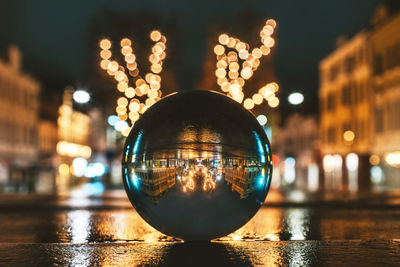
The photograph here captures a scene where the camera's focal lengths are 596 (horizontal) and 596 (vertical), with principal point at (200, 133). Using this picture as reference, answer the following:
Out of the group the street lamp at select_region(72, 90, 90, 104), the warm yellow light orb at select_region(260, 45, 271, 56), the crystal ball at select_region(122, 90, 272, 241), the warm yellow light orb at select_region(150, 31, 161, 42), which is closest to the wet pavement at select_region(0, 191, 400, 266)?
the crystal ball at select_region(122, 90, 272, 241)

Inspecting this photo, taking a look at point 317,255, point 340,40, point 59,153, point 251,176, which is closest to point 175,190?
point 251,176

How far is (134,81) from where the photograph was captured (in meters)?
31.3

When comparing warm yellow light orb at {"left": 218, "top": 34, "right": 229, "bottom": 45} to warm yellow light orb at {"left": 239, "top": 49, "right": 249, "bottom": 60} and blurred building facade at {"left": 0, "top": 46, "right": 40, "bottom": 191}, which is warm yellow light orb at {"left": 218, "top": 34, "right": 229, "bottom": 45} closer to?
warm yellow light orb at {"left": 239, "top": 49, "right": 249, "bottom": 60}

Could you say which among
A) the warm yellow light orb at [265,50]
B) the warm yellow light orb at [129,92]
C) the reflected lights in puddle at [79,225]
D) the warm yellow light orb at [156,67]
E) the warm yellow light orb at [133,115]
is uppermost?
the warm yellow light orb at [265,50]

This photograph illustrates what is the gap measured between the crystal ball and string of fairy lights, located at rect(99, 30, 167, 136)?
2093cm

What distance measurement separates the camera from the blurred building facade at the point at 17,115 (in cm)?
4775

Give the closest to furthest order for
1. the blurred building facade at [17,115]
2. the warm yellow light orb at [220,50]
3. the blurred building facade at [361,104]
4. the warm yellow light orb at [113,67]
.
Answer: the warm yellow light orb at [113,67] → the warm yellow light orb at [220,50] → the blurred building facade at [361,104] → the blurred building facade at [17,115]

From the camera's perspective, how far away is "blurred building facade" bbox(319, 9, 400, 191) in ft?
130

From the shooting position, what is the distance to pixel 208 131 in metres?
6.75

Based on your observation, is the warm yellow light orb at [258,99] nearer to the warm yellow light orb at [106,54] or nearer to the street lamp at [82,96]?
the warm yellow light orb at [106,54]

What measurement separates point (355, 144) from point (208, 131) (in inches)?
1698

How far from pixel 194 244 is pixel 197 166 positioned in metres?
1.22

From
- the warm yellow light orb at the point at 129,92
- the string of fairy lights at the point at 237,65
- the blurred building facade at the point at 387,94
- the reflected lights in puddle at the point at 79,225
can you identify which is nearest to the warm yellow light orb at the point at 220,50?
the string of fairy lights at the point at 237,65

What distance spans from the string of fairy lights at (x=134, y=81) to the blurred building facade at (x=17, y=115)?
1416 centimetres
